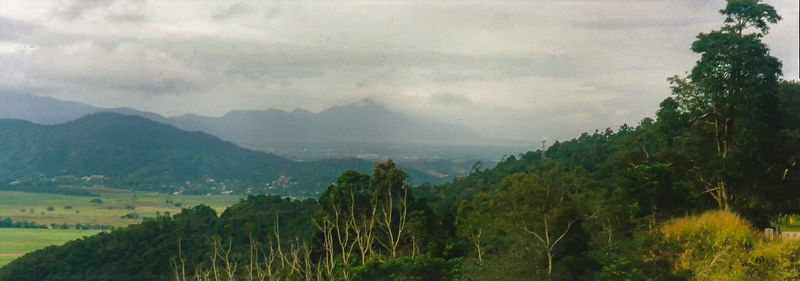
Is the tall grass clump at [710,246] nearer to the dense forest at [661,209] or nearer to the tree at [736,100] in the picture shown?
the dense forest at [661,209]

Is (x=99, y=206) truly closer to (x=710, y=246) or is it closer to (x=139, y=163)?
(x=139, y=163)

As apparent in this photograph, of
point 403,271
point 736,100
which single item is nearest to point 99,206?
point 403,271

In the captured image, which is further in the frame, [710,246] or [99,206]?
[99,206]

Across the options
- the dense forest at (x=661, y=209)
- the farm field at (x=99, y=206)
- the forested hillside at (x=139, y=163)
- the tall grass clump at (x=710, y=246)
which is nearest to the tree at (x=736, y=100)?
the dense forest at (x=661, y=209)

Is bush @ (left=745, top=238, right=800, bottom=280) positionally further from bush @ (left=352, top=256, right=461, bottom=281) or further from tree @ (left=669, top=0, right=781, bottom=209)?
bush @ (left=352, top=256, right=461, bottom=281)

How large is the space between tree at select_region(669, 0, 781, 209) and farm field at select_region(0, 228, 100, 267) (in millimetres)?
58940

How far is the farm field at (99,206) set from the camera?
93375mm

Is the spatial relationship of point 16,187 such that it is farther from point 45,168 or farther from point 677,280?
point 677,280

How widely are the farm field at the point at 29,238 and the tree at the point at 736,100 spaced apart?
58.9m

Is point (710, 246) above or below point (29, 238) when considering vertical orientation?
above

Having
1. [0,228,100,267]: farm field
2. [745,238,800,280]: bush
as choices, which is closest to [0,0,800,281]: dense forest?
[745,238,800,280]: bush

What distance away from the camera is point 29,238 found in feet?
257

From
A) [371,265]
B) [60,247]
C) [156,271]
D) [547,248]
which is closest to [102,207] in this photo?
[60,247]

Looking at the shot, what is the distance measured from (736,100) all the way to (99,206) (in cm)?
9964
